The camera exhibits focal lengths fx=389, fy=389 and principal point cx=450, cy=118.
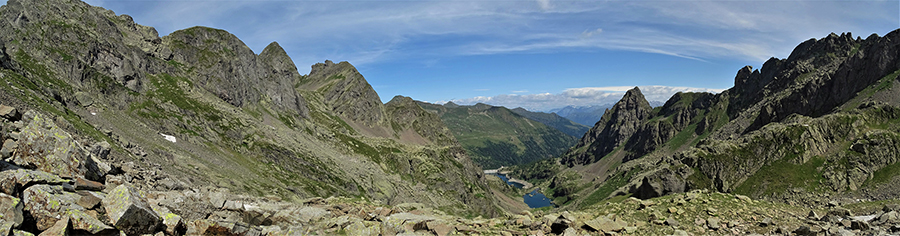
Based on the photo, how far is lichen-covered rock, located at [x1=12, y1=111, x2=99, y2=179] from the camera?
1866cm

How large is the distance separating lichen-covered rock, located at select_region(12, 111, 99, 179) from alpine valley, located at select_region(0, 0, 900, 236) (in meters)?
0.07

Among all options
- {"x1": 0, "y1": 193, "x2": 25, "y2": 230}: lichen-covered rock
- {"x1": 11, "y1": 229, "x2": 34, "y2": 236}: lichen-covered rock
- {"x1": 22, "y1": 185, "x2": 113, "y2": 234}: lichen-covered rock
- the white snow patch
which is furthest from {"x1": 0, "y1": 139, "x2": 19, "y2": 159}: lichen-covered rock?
the white snow patch

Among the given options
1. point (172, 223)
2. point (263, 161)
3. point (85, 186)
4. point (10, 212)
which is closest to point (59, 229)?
point (10, 212)

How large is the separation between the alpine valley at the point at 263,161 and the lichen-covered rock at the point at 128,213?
55 millimetres

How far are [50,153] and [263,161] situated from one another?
83.0 meters

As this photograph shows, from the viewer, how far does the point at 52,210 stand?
1427cm

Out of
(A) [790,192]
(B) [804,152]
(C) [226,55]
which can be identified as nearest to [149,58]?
(C) [226,55]

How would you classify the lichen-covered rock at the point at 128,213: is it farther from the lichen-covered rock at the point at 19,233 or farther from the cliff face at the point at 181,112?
the cliff face at the point at 181,112

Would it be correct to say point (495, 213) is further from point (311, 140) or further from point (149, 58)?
point (149, 58)

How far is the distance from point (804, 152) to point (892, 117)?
32801 mm

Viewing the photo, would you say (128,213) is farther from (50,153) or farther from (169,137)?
(169,137)

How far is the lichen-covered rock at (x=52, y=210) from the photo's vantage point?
13.9m

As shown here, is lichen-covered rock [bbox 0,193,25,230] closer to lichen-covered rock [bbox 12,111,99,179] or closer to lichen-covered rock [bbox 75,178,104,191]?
lichen-covered rock [bbox 75,178,104,191]

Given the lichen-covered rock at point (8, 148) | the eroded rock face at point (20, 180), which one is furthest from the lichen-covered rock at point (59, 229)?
the lichen-covered rock at point (8, 148)
